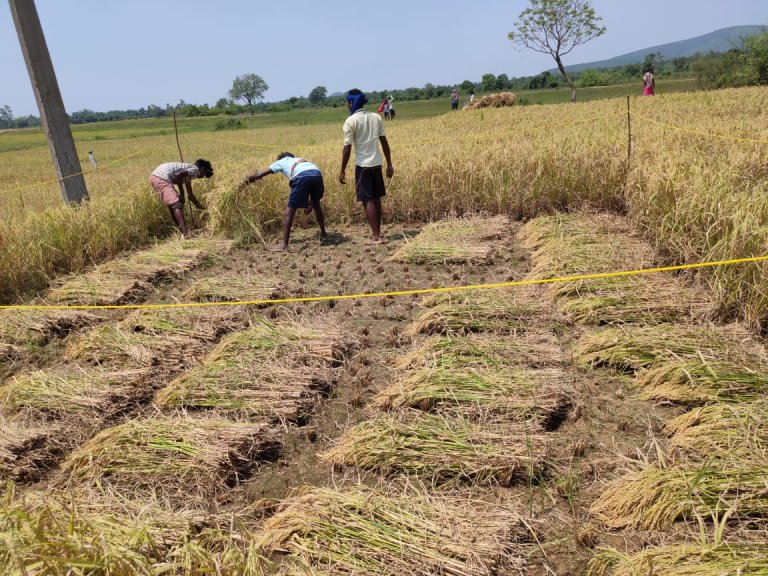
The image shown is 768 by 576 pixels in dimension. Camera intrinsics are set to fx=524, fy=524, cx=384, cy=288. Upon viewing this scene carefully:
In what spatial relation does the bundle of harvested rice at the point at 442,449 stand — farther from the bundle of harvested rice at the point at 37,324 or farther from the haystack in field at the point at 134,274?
the haystack in field at the point at 134,274

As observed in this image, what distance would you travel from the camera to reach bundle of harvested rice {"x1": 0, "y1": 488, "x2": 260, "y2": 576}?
1.58 m

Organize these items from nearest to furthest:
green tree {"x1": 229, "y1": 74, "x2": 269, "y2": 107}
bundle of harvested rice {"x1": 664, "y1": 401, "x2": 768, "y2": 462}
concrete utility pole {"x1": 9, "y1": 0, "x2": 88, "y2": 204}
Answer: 1. bundle of harvested rice {"x1": 664, "y1": 401, "x2": 768, "y2": 462}
2. concrete utility pole {"x1": 9, "y1": 0, "x2": 88, "y2": 204}
3. green tree {"x1": 229, "y1": 74, "x2": 269, "y2": 107}

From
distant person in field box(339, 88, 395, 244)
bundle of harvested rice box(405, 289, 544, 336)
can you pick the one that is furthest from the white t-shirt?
bundle of harvested rice box(405, 289, 544, 336)

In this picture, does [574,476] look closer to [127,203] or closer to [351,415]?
[351,415]

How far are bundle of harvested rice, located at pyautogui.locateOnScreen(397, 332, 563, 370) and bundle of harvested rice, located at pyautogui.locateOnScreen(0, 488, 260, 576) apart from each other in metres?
1.56

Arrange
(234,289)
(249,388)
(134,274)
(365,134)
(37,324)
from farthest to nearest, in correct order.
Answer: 1. (365,134)
2. (134,274)
3. (234,289)
4. (37,324)
5. (249,388)

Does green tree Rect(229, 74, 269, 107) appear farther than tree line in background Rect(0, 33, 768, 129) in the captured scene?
Yes

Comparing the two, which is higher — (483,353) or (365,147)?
(365,147)

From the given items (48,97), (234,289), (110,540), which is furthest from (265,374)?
(48,97)

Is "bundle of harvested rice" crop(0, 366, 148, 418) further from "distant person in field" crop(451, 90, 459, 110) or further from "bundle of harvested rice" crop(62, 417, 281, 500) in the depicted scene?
"distant person in field" crop(451, 90, 459, 110)

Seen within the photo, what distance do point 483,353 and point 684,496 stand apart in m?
1.43

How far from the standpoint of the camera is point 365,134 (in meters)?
5.91

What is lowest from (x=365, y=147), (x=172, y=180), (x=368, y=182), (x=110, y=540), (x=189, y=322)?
(x=189, y=322)

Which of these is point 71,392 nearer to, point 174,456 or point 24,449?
point 24,449
